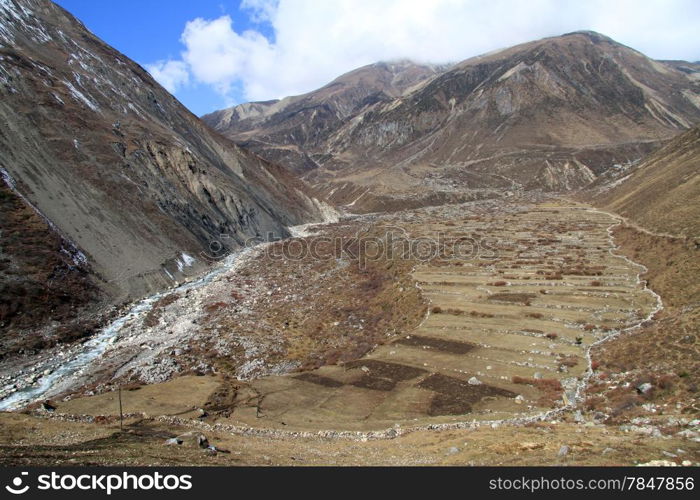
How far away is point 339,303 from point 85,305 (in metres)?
23.8

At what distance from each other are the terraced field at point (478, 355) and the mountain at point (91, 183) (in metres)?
25.6

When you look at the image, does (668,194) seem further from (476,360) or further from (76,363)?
(76,363)

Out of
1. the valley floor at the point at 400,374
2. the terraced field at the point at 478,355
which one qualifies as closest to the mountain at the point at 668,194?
the valley floor at the point at 400,374

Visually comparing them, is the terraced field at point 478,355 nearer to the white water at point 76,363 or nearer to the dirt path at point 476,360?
the dirt path at point 476,360

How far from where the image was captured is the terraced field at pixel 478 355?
2469 cm

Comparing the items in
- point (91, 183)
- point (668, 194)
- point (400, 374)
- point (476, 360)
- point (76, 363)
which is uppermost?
point (91, 183)

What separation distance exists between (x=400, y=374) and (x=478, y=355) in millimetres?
6116

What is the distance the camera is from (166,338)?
125 ft

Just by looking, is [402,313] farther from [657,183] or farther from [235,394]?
[657,183]

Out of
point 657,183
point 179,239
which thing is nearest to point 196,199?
point 179,239

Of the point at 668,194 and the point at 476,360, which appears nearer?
the point at 476,360

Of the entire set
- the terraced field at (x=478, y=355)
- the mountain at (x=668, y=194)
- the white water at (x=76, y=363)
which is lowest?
the terraced field at (x=478, y=355)

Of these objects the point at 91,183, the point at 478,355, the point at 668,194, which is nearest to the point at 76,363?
the point at 478,355

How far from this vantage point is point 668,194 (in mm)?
71438
